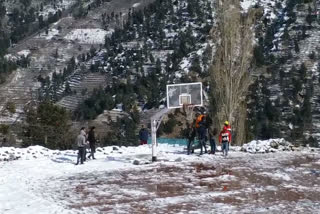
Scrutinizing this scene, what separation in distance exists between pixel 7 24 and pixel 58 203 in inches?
7734

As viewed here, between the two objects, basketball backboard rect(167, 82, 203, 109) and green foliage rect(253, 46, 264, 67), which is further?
green foliage rect(253, 46, 264, 67)

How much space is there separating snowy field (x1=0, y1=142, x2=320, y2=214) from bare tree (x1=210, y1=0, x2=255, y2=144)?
6777 millimetres

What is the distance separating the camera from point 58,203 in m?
13.5

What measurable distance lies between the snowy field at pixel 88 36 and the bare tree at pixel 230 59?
129 metres

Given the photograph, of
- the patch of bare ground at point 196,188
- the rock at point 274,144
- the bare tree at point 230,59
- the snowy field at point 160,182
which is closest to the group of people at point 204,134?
the snowy field at point 160,182

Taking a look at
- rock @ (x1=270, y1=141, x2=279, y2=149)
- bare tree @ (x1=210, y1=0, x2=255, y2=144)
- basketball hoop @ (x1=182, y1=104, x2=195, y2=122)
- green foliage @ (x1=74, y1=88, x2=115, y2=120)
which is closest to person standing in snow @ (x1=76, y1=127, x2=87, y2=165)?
basketball hoop @ (x1=182, y1=104, x2=195, y2=122)

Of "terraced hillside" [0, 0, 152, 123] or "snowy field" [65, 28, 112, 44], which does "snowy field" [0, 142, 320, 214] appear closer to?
"terraced hillside" [0, 0, 152, 123]

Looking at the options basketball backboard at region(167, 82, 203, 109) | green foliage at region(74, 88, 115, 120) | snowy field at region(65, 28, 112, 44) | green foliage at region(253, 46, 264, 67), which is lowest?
basketball backboard at region(167, 82, 203, 109)

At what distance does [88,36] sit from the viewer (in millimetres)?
162000

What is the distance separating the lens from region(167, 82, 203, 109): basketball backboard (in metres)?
23.0

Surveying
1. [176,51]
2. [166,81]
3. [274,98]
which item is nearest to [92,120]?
[166,81]

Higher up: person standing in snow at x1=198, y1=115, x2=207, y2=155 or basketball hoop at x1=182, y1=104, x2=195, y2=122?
basketball hoop at x1=182, y1=104, x2=195, y2=122

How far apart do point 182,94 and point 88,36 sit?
470 feet

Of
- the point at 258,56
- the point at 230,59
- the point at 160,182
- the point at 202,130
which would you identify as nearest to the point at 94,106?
the point at 258,56
